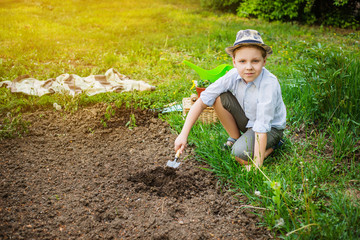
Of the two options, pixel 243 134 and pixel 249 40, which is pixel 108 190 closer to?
pixel 243 134

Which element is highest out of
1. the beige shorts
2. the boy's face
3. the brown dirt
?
the boy's face

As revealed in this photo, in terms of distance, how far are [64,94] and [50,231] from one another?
2087mm

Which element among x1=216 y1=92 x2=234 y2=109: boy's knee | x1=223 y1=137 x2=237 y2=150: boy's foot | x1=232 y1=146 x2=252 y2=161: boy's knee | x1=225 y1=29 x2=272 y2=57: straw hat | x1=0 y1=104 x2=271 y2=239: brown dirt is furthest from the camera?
x1=223 y1=137 x2=237 y2=150: boy's foot

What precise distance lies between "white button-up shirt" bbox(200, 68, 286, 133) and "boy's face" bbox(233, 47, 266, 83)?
0.34ft

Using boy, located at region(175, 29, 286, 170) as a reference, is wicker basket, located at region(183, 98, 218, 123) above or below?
below

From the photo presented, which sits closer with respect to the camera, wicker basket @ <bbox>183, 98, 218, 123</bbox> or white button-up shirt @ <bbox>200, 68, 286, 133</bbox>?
white button-up shirt @ <bbox>200, 68, 286, 133</bbox>

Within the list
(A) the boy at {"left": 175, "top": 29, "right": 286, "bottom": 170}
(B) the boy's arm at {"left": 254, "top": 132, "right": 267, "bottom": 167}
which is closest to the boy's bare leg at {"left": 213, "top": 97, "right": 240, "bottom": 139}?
(A) the boy at {"left": 175, "top": 29, "right": 286, "bottom": 170}

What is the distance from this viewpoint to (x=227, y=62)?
185 inches

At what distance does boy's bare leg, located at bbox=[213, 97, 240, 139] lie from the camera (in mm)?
2486

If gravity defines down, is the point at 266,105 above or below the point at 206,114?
above

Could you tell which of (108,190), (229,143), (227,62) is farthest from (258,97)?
(227,62)

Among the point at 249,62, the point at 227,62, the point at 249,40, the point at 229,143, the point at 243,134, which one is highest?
the point at 249,40

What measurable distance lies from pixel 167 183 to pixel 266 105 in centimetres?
95

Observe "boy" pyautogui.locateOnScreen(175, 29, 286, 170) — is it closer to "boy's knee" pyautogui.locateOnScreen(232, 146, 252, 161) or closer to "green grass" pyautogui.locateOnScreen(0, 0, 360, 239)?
"boy's knee" pyautogui.locateOnScreen(232, 146, 252, 161)
